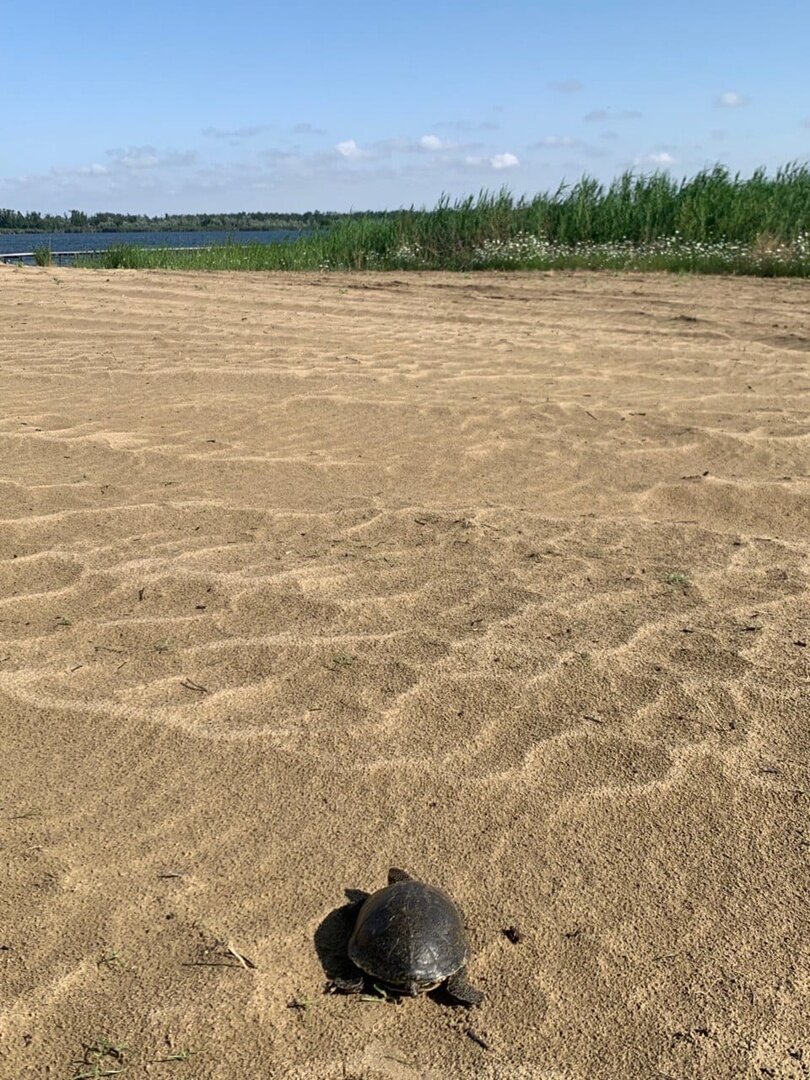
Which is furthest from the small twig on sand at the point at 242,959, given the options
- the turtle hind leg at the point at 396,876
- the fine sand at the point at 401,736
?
the turtle hind leg at the point at 396,876

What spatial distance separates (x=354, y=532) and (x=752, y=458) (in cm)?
227

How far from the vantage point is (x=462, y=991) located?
5.90 feet

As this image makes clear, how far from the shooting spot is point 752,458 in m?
A: 4.98

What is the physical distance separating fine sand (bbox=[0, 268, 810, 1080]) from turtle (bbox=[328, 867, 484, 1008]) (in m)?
0.05

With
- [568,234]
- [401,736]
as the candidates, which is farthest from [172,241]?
[401,736]

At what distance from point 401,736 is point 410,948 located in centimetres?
79

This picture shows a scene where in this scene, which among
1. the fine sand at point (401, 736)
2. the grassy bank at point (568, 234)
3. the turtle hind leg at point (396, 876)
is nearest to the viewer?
the fine sand at point (401, 736)

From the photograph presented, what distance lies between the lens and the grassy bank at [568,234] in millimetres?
15445

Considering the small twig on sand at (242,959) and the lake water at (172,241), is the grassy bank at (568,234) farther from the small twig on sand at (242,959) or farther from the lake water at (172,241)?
the small twig on sand at (242,959)

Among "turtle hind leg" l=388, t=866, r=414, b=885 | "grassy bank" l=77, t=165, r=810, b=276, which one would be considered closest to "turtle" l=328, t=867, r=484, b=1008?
"turtle hind leg" l=388, t=866, r=414, b=885

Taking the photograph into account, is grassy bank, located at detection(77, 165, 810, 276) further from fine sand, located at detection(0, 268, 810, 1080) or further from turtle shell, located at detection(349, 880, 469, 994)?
turtle shell, located at detection(349, 880, 469, 994)

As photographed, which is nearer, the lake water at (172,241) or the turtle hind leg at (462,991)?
the turtle hind leg at (462,991)

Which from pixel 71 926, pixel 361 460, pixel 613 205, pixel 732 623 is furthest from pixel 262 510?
pixel 613 205

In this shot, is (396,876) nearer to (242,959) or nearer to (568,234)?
(242,959)
